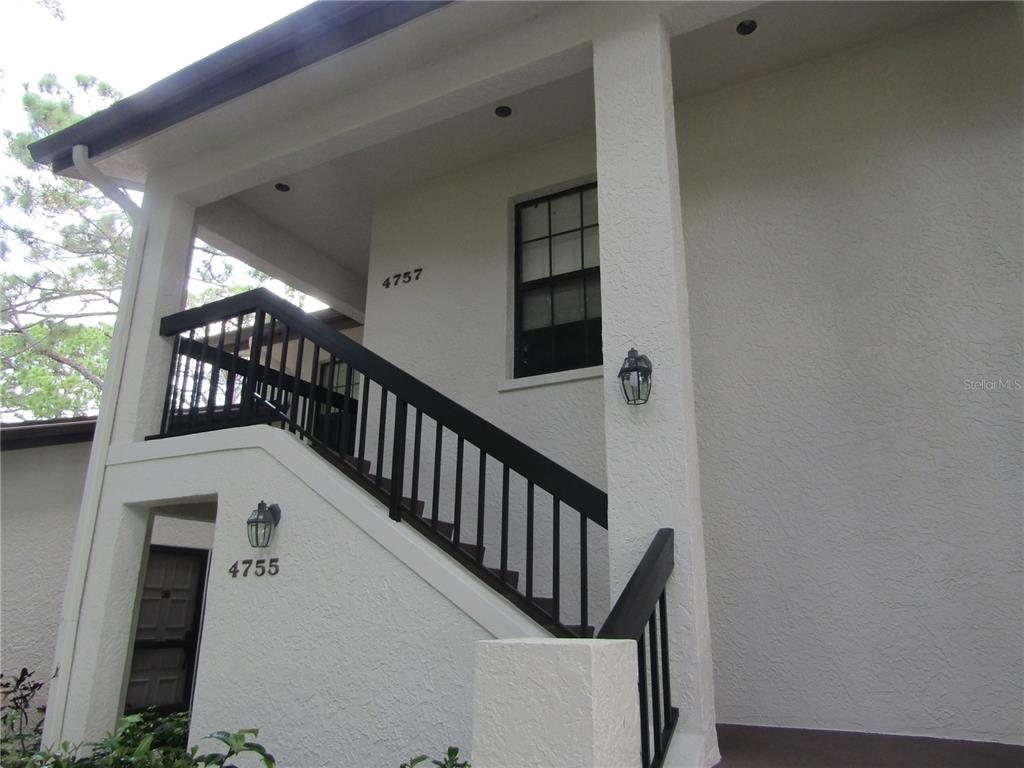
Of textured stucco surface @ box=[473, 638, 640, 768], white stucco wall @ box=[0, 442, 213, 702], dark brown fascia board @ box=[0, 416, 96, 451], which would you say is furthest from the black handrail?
white stucco wall @ box=[0, 442, 213, 702]

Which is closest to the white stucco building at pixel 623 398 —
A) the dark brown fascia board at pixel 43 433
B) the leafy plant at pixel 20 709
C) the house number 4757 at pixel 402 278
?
the house number 4757 at pixel 402 278

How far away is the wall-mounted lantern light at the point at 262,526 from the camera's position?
13.1ft

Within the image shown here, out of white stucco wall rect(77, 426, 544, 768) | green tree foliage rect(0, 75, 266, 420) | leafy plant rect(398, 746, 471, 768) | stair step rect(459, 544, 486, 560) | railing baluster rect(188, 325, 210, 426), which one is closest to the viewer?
leafy plant rect(398, 746, 471, 768)

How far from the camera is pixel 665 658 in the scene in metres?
2.72

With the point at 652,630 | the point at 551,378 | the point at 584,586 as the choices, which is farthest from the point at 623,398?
the point at 551,378

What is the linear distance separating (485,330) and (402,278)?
1108 millimetres

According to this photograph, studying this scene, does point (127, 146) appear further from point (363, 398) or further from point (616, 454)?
point (616, 454)

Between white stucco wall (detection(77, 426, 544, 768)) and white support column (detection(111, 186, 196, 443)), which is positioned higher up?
white support column (detection(111, 186, 196, 443))

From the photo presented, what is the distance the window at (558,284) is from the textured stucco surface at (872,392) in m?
0.88

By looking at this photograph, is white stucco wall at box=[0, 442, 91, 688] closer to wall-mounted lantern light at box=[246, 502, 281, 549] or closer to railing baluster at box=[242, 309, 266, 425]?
railing baluster at box=[242, 309, 266, 425]

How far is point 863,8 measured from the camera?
416 cm

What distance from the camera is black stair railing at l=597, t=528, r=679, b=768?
229cm

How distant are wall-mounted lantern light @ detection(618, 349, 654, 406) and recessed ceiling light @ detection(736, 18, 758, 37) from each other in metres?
2.41

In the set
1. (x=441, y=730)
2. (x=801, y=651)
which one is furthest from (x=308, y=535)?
(x=801, y=651)
